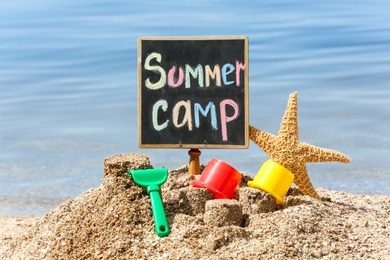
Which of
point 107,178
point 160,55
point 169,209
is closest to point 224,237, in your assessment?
point 169,209

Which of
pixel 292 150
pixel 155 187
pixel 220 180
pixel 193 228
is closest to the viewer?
pixel 193 228

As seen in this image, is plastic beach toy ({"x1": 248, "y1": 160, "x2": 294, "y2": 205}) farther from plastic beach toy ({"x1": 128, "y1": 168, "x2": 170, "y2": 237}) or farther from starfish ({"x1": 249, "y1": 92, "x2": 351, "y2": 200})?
plastic beach toy ({"x1": 128, "y1": 168, "x2": 170, "y2": 237})

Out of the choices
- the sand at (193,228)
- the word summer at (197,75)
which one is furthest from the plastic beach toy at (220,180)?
the word summer at (197,75)

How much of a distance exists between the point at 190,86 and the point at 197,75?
8 centimetres

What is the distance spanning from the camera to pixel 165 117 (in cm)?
536

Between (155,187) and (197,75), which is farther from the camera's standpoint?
(197,75)

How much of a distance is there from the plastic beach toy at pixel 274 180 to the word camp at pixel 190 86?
41cm

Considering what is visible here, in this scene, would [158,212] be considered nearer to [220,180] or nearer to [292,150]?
[220,180]

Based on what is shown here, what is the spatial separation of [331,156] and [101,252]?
165 centimetres

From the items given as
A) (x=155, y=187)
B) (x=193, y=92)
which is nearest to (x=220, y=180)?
(x=155, y=187)

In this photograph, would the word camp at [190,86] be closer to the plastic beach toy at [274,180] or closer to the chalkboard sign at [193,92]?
the chalkboard sign at [193,92]

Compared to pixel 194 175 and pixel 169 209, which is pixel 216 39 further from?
pixel 169 209

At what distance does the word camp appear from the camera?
532cm

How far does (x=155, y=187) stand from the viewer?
4.67m
